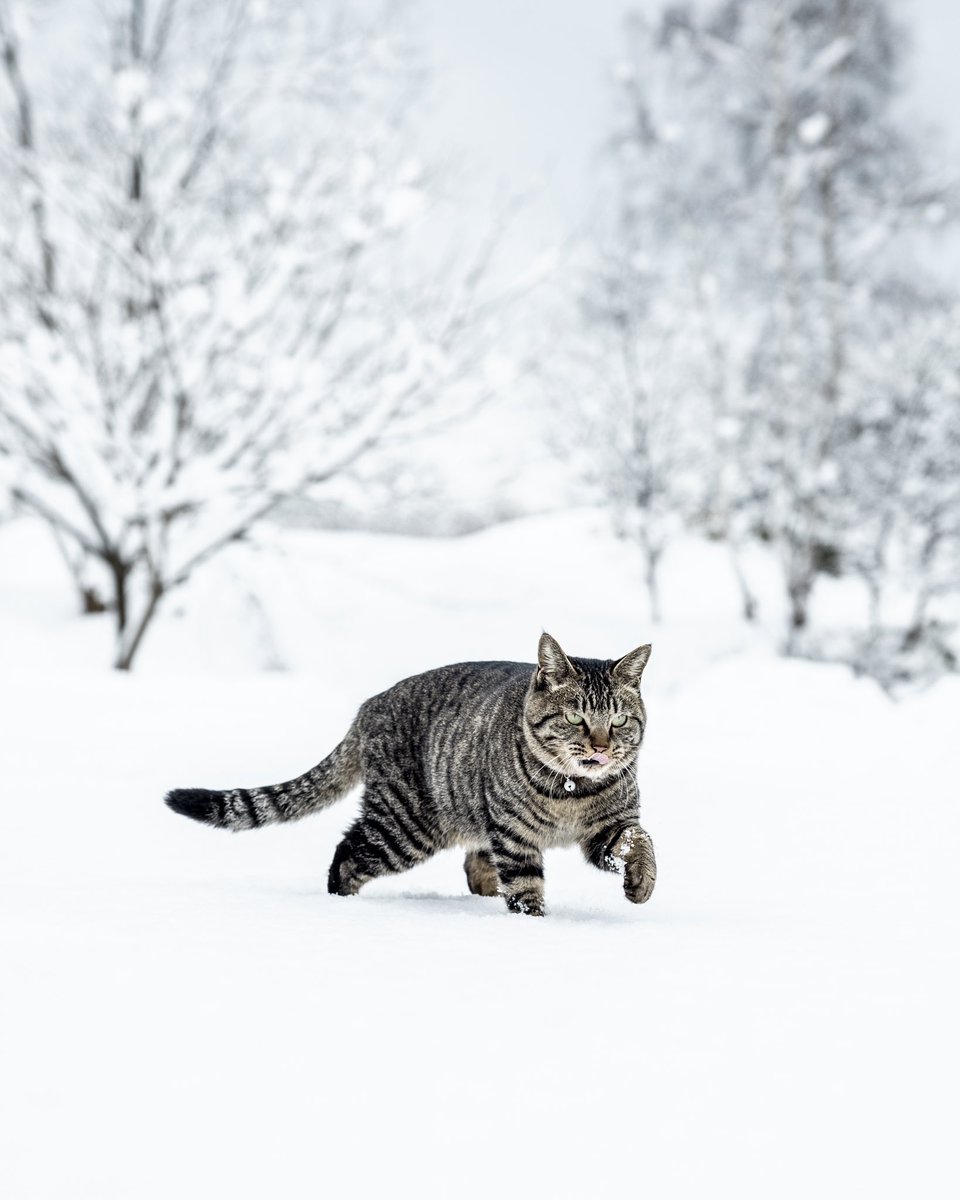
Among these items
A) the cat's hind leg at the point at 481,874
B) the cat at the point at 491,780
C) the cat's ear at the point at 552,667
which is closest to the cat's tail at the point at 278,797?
the cat at the point at 491,780

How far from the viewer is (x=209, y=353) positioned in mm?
9492

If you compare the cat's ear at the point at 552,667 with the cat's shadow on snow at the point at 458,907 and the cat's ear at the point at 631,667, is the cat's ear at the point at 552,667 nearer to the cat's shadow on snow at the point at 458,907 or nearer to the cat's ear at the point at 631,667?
the cat's ear at the point at 631,667

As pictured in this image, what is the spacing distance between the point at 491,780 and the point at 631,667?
0.53 metres

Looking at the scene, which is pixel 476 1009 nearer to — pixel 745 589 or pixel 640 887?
pixel 640 887

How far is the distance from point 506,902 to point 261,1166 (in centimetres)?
164

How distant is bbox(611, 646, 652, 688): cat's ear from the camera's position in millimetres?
3219

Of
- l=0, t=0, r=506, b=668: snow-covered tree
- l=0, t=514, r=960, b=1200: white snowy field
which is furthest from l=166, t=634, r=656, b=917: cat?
l=0, t=0, r=506, b=668: snow-covered tree

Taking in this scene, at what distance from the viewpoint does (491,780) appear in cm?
327

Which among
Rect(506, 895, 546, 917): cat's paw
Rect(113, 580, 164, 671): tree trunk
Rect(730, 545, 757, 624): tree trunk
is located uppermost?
Rect(506, 895, 546, 917): cat's paw

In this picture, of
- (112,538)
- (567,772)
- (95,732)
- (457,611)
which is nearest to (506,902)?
(567,772)

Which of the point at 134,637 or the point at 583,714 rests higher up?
the point at 583,714

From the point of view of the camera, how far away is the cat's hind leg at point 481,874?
3742mm

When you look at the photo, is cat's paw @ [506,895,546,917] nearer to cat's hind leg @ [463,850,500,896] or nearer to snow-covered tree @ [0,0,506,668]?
cat's hind leg @ [463,850,500,896]

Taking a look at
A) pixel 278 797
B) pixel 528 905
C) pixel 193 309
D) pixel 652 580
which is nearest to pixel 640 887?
pixel 528 905
